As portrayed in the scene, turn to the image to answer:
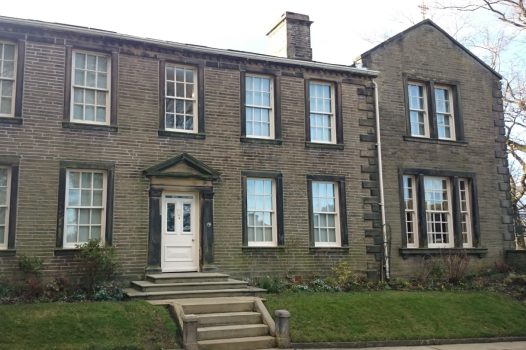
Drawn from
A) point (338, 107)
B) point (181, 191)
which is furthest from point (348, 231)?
point (181, 191)

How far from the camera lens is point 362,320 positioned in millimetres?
12219

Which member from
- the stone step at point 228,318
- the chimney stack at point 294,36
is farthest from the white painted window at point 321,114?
the stone step at point 228,318

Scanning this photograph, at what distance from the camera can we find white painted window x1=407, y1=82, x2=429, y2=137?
1873 cm

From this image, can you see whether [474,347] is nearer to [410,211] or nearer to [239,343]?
[239,343]

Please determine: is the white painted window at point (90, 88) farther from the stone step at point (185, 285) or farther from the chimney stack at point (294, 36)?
the chimney stack at point (294, 36)

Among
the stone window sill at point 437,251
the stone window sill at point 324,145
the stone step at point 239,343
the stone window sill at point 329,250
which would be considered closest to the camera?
the stone step at point 239,343

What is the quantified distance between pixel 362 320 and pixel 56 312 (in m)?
6.49

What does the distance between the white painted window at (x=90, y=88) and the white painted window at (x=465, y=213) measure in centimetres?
1211

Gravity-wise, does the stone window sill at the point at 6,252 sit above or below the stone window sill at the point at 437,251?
above

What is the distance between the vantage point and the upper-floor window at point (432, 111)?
18797 mm

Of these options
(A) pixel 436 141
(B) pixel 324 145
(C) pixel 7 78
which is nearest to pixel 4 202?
(C) pixel 7 78

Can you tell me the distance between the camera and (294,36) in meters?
18.3

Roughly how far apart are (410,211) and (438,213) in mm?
1181

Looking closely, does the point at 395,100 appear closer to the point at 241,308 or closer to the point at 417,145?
the point at 417,145
